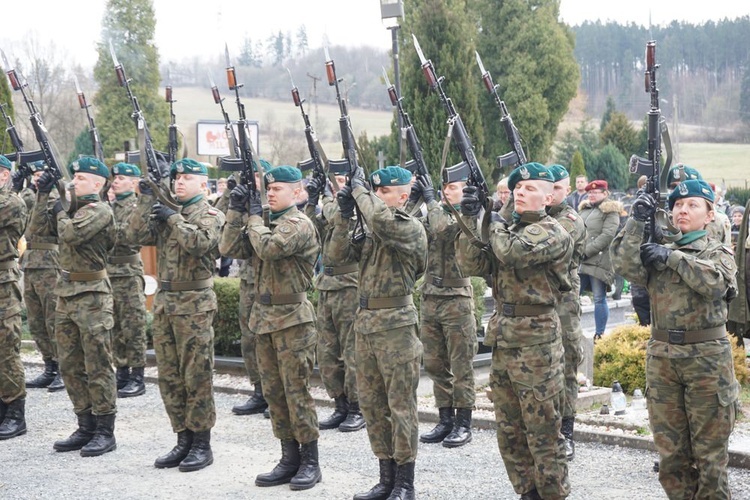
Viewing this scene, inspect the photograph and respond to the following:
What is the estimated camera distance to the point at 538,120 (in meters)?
35.6

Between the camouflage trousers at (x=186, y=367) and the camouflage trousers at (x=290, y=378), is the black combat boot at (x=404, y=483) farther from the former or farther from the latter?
the camouflage trousers at (x=186, y=367)

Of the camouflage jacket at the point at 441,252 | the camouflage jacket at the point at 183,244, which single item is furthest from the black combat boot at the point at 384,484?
the camouflage jacket at the point at 183,244

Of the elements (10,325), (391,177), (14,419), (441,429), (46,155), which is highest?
(46,155)

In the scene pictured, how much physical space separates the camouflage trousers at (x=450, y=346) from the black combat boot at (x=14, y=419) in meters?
3.75

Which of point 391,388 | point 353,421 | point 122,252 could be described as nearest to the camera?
point 391,388

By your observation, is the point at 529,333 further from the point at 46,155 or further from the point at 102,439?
the point at 46,155

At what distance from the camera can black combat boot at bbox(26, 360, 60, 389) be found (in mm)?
10711

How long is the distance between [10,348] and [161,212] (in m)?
2.33

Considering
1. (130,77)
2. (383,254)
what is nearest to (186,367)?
(383,254)

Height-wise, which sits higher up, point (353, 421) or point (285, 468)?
point (285, 468)

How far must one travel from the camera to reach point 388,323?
634 cm

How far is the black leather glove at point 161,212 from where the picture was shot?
7246 mm

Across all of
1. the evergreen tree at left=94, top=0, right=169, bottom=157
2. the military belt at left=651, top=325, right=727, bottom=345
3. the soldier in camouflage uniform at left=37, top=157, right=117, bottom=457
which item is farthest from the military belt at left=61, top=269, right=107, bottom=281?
the evergreen tree at left=94, top=0, right=169, bottom=157

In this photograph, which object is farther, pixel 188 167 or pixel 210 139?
pixel 210 139
